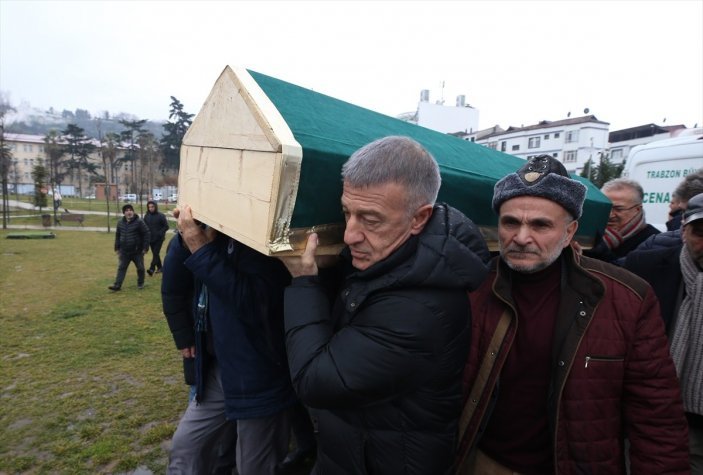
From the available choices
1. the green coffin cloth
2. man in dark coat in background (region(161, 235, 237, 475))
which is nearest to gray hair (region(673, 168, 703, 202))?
the green coffin cloth

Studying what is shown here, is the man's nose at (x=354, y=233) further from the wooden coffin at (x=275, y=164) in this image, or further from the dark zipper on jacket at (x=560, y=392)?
the dark zipper on jacket at (x=560, y=392)

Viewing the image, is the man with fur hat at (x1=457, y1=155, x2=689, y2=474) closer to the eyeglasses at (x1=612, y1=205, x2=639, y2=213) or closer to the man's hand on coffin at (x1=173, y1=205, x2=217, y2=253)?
the man's hand on coffin at (x1=173, y1=205, x2=217, y2=253)

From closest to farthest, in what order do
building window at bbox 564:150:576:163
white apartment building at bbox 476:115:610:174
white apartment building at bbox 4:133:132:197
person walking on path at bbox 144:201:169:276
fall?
person walking on path at bbox 144:201:169:276 → white apartment building at bbox 476:115:610:174 → building window at bbox 564:150:576:163 → white apartment building at bbox 4:133:132:197

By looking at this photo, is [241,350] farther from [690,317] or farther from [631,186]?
[631,186]

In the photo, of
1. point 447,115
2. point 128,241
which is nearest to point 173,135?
point 447,115

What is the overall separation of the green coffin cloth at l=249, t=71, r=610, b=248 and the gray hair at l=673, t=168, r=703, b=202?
49 cm

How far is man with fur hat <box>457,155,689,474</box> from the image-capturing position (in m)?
1.44

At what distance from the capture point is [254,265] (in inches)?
75.0

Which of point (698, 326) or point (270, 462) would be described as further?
point (270, 462)

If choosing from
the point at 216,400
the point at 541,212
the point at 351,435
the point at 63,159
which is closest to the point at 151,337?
the point at 216,400

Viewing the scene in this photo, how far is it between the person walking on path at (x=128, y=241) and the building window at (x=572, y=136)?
42819 millimetres

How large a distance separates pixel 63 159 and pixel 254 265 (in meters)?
66.8

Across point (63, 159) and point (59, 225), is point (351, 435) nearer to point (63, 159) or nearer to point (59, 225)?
point (59, 225)

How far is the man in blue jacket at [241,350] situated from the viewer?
1.87 meters
